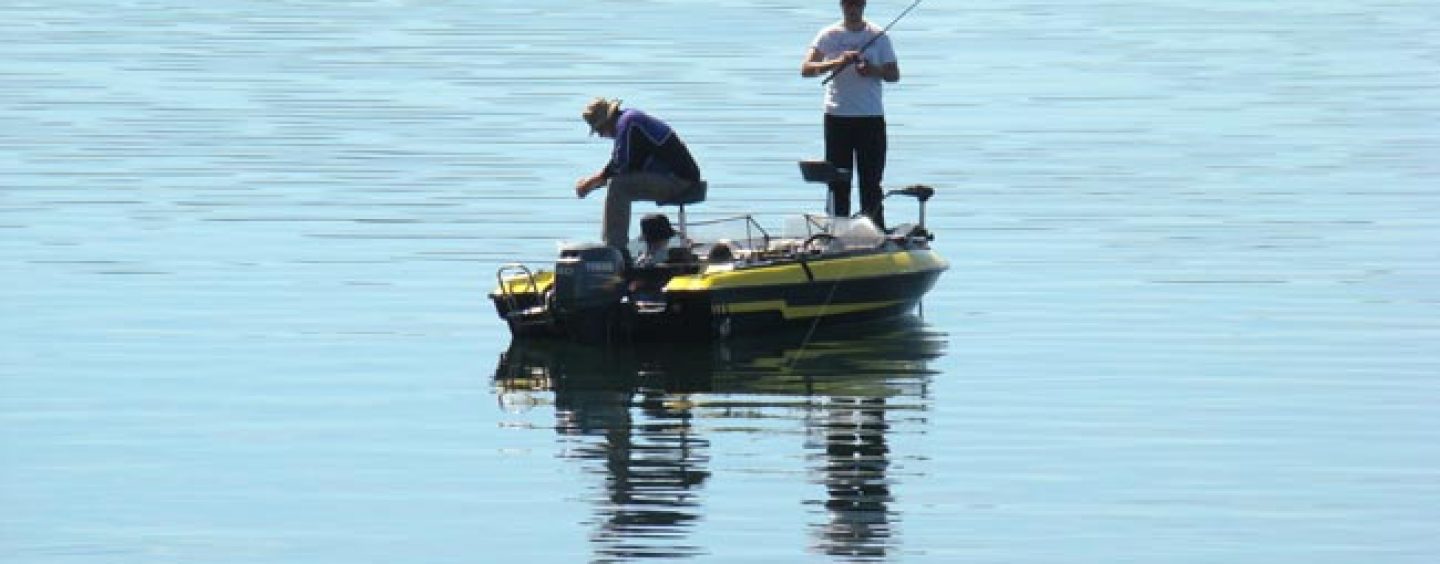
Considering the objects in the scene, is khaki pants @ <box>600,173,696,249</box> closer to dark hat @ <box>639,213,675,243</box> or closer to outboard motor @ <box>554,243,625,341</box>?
dark hat @ <box>639,213,675,243</box>

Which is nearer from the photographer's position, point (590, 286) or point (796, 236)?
point (590, 286)

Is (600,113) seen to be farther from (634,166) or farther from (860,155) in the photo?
(860,155)

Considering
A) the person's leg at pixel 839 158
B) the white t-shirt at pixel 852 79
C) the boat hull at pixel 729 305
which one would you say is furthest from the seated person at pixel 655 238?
the white t-shirt at pixel 852 79

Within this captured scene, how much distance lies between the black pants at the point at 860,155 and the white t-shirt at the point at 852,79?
6 cm

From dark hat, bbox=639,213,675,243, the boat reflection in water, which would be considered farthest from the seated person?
the boat reflection in water

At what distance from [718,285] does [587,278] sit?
693mm

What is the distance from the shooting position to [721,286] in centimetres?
2097

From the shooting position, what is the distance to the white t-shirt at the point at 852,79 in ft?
75.8

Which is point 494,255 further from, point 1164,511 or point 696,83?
point 696,83

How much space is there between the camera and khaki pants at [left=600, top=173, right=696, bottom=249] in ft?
71.2

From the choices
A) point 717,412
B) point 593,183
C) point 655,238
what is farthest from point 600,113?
point 717,412

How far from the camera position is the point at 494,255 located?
26031 millimetres

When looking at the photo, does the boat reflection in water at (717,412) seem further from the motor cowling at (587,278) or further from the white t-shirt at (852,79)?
the white t-shirt at (852,79)

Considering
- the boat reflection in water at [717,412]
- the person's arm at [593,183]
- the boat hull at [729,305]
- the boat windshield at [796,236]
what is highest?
the person's arm at [593,183]
